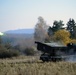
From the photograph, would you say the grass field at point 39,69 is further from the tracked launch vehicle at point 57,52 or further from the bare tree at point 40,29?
the bare tree at point 40,29

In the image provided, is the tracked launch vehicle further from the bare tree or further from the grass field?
the bare tree

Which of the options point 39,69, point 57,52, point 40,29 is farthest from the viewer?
point 40,29

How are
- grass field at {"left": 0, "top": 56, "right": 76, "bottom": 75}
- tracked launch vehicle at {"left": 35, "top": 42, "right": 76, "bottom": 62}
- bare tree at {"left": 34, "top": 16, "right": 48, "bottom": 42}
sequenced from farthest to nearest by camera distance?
bare tree at {"left": 34, "top": 16, "right": 48, "bottom": 42} → tracked launch vehicle at {"left": 35, "top": 42, "right": 76, "bottom": 62} → grass field at {"left": 0, "top": 56, "right": 76, "bottom": 75}

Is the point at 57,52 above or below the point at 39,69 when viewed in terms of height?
above

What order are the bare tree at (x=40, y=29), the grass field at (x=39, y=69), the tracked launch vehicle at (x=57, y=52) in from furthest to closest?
the bare tree at (x=40, y=29)
the tracked launch vehicle at (x=57, y=52)
the grass field at (x=39, y=69)

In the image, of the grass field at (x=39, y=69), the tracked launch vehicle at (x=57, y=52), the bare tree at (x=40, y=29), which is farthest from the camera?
the bare tree at (x=40, y=29)

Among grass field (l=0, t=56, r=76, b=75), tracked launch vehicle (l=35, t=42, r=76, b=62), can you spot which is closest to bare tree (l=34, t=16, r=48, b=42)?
tracked launch vehicle (l=35, t=42, r=76, b=62)

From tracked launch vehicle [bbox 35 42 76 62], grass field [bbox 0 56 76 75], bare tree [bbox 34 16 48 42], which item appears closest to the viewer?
grass field [bbox 0 56 76 75]

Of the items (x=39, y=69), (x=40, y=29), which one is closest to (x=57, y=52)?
(x=39, y=69)

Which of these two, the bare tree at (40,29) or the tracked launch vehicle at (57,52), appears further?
the bare tree at (40,29)

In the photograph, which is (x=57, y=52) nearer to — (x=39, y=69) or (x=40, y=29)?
(x=39, y=69)

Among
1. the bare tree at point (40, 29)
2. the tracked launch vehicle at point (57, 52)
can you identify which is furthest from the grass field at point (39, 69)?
the bare tree at point (40, 29)

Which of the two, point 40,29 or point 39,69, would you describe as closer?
point 39,69

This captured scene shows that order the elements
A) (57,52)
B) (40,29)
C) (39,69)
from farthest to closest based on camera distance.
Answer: (40,29) < (57,52) < (39,69)
